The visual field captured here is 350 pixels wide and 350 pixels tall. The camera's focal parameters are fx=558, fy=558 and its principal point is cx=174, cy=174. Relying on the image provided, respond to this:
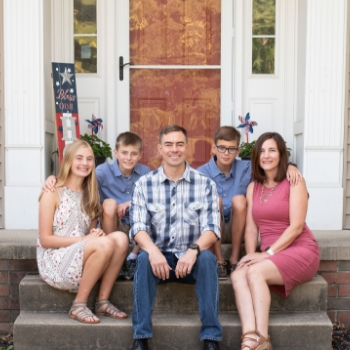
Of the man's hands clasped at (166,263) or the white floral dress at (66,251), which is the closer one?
the man's hands clasped at (166,263)

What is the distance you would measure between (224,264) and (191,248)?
0.50 metres

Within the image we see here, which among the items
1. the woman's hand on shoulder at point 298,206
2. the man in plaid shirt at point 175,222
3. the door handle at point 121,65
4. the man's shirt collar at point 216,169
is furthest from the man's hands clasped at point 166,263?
the door handle at point 121,65

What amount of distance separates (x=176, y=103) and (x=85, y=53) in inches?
37.9

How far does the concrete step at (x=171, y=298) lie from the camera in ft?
11.0

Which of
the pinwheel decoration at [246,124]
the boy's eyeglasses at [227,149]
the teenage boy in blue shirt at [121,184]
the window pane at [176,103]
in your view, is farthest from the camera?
the window pane at [176,103]

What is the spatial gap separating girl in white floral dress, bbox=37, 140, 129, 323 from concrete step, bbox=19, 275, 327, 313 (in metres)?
0.10

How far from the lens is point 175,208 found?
10.7 feet

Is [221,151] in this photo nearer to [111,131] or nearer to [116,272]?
[116,272]

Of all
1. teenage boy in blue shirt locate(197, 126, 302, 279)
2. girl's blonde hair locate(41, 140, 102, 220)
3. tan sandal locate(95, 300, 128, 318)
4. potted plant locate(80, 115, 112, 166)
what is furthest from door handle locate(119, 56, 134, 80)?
tan sandal locate(95, 300, 128, 318)

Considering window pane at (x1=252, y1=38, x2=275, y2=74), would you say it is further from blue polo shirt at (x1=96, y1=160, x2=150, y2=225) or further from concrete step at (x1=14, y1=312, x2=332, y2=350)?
concrete step at (x1=14, y1=312, x2=332, y2=350)

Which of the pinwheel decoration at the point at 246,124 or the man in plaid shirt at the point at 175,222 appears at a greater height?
the pinwheel decoration at the point at 246,124

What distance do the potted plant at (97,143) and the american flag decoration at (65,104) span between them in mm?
150

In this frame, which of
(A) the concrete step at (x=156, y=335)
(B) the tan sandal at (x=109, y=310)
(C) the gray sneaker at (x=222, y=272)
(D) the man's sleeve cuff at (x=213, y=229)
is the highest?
(D) the man's sleeve cuff at (x=213, y=229)

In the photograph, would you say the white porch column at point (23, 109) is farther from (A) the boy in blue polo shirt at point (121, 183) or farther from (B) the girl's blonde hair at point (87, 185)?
(B) the girl's blonde hair at point (87, 185)
